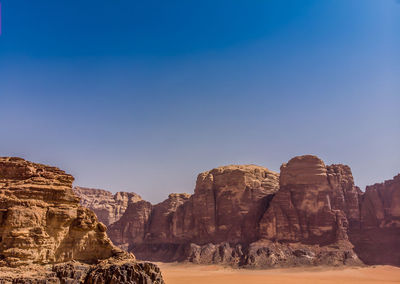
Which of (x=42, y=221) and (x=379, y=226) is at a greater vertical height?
(x=379, y=226)

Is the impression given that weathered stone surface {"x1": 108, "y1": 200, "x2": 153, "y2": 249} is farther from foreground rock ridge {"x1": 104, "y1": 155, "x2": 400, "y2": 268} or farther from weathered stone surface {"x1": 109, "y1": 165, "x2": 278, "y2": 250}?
foreground rock ridge {"x1": 104, "y1": 155, "x2": 400, "y2": 268}

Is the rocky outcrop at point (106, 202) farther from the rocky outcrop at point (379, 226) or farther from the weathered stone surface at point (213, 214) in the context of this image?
the rocky outcrop at point (379, 226)

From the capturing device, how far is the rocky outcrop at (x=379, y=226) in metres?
64.4

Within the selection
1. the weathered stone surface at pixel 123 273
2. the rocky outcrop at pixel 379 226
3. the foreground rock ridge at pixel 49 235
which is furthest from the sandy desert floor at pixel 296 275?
the weathered stone surface at pixel 123 273

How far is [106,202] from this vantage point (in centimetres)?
13338

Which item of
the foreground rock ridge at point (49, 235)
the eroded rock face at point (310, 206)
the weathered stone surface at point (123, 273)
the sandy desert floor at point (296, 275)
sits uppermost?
the eroded rock face at point (310, 206)

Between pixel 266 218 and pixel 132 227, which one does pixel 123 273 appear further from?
pixel 132 227

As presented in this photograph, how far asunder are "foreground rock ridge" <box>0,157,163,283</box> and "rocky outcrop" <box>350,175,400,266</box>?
5705 cm

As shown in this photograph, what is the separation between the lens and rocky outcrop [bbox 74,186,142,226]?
125 meters

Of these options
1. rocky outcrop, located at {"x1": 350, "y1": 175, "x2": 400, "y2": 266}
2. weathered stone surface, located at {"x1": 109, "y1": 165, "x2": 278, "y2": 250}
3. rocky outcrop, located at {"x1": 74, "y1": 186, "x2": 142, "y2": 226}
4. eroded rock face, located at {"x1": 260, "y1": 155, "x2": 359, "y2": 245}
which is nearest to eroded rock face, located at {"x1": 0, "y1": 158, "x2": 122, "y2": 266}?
eroded rock face, located at {"x1": 260, "y1": 155, "x2": 359, "y2": 245}

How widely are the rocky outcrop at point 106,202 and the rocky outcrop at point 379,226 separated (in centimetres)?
A: 8374

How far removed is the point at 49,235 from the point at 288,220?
2325 inches

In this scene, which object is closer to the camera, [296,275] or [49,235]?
[49,235]


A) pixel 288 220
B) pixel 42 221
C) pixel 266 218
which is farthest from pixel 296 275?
pixel 42 221
